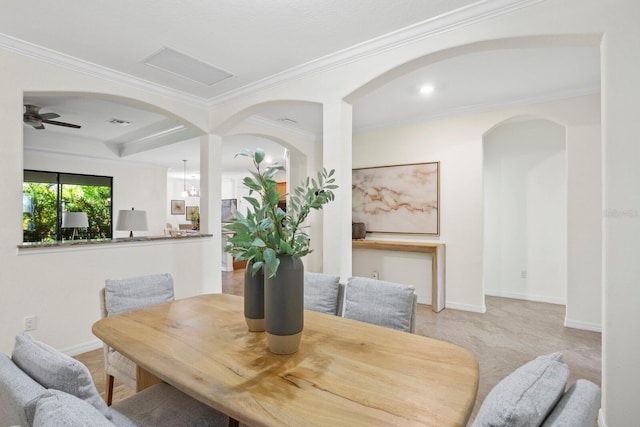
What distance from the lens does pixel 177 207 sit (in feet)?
38.0

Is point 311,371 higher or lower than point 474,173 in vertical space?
lower

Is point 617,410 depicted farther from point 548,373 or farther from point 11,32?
point 11,32

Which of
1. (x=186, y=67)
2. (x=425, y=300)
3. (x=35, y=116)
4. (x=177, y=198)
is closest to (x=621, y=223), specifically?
(x=425, y=300)

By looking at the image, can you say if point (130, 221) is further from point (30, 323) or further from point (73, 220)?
point (30, 323)

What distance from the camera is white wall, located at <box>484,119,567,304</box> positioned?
4.52 metres

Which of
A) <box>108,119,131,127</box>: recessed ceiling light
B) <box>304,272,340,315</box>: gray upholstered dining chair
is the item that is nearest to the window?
<box>108,119,131,127</box>: recessed ceiling light

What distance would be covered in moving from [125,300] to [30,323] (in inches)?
55.6

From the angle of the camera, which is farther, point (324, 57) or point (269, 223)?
point (324, 57)

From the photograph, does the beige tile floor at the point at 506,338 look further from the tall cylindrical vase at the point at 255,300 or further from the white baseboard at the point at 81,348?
the tall cylindrical vase at the point at 255,300

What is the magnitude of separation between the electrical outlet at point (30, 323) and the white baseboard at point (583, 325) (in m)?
5.17

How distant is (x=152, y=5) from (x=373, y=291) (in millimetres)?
2299

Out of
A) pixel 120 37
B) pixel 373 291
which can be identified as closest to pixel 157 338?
pixel 373 291

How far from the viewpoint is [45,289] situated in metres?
2.77

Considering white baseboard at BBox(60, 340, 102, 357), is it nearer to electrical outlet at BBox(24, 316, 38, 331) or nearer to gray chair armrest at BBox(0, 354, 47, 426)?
electrical outlet at BBox(24, 316, 38, 331)
